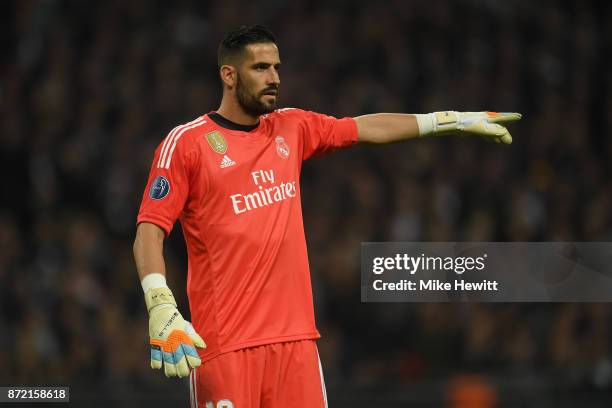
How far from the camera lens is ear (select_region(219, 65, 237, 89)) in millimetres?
4848

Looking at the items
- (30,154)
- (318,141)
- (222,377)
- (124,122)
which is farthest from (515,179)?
(222,377)

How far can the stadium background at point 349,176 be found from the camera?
353 inches

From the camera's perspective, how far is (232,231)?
4.66 meters

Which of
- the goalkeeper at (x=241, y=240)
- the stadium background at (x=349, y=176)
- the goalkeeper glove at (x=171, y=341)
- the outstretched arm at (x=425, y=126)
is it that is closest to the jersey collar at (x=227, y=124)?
the goalkeeper at (x=241, y=240)

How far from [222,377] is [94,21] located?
8.24 m

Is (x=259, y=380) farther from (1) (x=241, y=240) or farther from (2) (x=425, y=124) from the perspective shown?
(2) (x=425, y=124)

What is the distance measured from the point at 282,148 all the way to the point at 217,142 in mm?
317

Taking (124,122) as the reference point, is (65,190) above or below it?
below

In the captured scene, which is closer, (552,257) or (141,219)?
(141,219)

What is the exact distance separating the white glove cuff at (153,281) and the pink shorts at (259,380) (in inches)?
16.9

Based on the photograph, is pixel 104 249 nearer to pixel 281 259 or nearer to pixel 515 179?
pixel 515 179

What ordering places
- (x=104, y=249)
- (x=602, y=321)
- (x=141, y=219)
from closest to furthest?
1. (x=141, y=219)
2. (x=602, y=321)
3. (x=104, y=249)

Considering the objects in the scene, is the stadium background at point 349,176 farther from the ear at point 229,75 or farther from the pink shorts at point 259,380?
the ear at point 229,75

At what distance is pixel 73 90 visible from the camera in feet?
36.6
